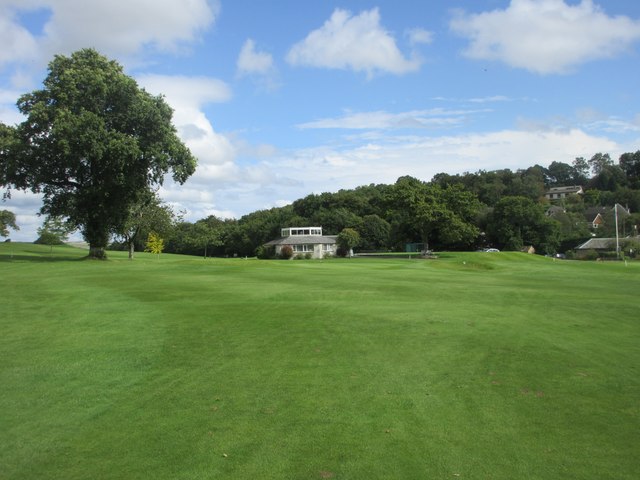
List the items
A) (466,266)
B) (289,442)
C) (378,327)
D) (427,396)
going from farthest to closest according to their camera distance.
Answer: (466,266) < (378,327) < (427,396) < (289,442)

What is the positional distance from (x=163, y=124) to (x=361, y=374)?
40444 millimetres

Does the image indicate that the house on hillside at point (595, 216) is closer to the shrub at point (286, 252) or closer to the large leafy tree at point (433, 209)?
the large leafy tree at point (433, 209)

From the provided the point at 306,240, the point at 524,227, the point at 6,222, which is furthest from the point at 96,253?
the point at 524,227

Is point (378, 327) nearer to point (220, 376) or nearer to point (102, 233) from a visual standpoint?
point (220, 376)

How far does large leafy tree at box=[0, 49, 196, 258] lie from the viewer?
41.7m

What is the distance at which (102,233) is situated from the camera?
49.0 m

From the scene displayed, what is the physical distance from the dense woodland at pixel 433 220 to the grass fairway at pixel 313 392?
5773 cm

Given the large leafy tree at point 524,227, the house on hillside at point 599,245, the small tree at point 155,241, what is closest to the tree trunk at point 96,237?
the small tree at point 155,241

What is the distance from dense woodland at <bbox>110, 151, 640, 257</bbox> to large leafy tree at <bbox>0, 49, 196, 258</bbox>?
832 inches

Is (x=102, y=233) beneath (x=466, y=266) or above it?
above

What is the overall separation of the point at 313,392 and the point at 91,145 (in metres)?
37.3

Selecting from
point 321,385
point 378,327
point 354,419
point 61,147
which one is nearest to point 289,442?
point 354,419

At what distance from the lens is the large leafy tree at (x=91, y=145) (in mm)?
41688

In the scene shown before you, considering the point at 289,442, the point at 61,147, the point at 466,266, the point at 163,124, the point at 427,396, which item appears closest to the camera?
the point at 289,442
